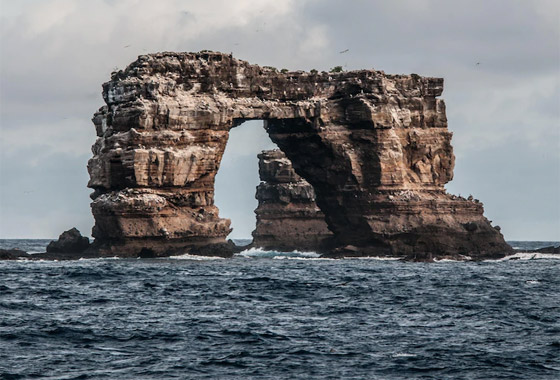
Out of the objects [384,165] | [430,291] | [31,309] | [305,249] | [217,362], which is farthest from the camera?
[305,249]

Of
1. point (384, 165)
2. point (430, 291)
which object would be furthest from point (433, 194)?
point (430, 291)

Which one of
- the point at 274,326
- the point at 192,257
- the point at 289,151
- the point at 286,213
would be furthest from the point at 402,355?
the point at 286,213

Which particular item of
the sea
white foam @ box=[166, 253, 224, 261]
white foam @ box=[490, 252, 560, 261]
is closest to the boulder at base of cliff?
white foam @ box=[166, 253, 224, 261]

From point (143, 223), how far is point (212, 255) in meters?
7.96

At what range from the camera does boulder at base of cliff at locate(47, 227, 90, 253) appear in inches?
4107

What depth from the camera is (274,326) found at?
46344mm

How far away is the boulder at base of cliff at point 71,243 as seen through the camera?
10431cm

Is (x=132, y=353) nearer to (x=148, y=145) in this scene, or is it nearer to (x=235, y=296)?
(x=235, y=296)

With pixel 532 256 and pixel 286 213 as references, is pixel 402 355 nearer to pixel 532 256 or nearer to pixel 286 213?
pixel 532 256

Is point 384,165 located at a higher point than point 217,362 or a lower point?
higher

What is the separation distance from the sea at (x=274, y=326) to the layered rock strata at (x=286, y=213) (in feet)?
214

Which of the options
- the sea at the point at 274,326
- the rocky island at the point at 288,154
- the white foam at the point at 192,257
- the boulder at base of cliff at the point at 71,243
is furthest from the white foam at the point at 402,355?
the boulder at base of cliff at the point at 71,243

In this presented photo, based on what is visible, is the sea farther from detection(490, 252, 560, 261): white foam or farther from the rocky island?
detection(490, 252, 560, 261): white foam

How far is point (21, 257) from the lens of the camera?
10188 centimetres
